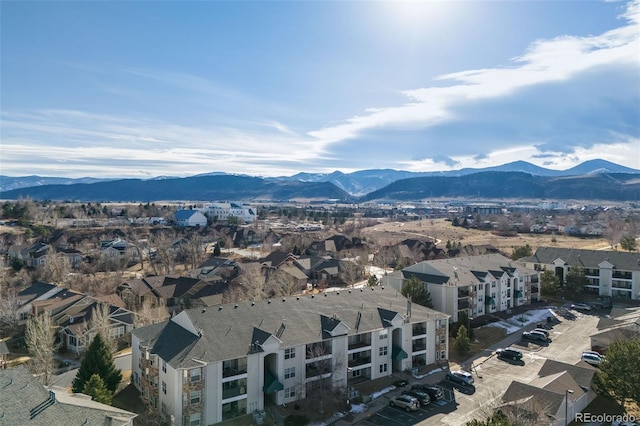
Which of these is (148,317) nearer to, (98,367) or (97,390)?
(98,367)

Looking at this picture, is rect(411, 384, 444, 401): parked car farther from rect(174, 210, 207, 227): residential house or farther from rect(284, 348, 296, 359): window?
rect(174, 210, 207, 227): residential house

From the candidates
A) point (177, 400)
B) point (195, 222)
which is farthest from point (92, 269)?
point (195, 222)

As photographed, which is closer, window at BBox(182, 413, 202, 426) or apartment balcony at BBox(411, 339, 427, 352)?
window at BBox(182, 413, 202, 426)

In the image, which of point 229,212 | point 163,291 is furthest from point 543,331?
point 229,212

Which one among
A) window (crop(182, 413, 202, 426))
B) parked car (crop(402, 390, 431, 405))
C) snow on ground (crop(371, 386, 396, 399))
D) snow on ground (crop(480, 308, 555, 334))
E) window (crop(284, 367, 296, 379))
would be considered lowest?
snow on ground (crop(480, 308, 555, 334))

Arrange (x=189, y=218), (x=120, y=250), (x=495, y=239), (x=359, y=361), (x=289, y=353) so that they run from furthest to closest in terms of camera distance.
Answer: (x=189, y=218), (x=495, y=239), (x=120, y=250), (x=359, y=361), (x=289, y=353)

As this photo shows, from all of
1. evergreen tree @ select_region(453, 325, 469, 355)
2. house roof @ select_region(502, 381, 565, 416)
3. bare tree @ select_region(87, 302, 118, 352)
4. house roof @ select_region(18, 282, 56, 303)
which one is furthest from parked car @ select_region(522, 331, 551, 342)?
house roof @ select_region(18, 282, 56, 303)

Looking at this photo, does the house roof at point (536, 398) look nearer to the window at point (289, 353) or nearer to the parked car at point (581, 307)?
the window at point (289, 353)
